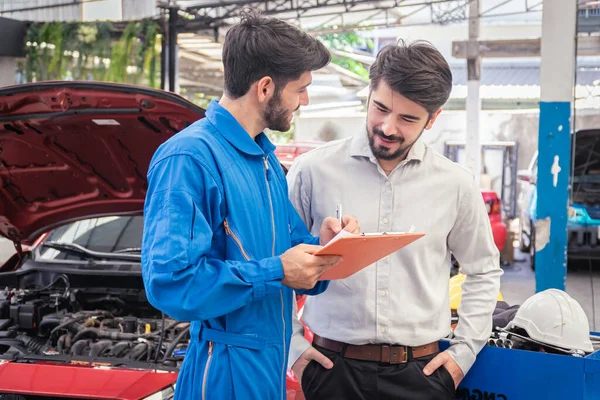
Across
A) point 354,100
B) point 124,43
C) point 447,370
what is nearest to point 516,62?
point 354,100

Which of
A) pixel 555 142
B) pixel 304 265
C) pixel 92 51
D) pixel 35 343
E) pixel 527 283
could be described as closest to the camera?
pixel 304 265

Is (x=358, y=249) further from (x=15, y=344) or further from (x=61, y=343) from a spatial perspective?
(x=15, y=344)

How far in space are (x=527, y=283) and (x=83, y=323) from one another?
699 centimetres

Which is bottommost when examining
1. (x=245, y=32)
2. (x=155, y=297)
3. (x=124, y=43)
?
(x=155, y=297)

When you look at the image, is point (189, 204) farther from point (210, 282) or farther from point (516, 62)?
point (516, 62)

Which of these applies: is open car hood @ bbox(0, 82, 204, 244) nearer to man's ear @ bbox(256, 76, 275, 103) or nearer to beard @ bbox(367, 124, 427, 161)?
beard @ bbox(367, 124, 427, 161)

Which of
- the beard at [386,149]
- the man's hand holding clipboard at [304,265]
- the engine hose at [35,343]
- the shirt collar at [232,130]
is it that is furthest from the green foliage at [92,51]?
the man's hand holding clipboard at [304,265]

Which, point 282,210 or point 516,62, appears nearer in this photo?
point 282,210

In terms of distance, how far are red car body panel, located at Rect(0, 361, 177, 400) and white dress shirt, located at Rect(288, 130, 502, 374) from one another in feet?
2.21

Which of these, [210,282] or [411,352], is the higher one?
[210,282]

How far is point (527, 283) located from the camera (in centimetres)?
927

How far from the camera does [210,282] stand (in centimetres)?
165

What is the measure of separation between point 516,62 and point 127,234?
758 inches

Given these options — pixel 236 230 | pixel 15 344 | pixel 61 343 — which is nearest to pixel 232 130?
pixel 236 230
